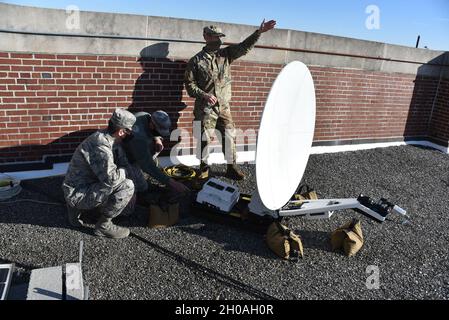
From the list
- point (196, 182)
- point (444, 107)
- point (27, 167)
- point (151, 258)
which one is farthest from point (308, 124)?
point (444, 107)

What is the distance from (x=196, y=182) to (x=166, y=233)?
1314 mm

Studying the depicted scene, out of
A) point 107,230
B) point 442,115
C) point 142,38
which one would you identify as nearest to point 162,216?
point 107,230

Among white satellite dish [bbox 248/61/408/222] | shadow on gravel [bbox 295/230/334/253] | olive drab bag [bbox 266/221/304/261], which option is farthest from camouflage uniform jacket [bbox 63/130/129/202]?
shadow on gravel [bbox 295/230/334/253]

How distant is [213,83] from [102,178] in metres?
2.40

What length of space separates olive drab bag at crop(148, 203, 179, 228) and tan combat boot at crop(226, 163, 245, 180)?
1.68 meters

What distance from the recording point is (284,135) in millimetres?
3949

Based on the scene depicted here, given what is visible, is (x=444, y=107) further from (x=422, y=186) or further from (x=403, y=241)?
(x=403, y=241)

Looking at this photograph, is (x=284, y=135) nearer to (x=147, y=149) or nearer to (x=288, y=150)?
(x=288, y=150)

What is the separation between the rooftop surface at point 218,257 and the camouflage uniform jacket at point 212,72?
1882 millimetres

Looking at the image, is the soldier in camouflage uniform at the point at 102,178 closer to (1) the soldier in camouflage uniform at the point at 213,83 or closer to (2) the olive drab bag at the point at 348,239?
(1) the soldier in camouflage uniform at the point at 213,83

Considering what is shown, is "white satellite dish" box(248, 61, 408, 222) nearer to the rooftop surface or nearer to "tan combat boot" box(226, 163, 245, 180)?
the rooftop surface

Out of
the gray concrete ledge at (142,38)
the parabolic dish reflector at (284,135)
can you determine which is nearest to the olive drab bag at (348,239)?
the parabolic dish reflector at (284,135)

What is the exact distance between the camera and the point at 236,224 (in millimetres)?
4547

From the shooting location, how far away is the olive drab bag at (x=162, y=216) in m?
4.43
